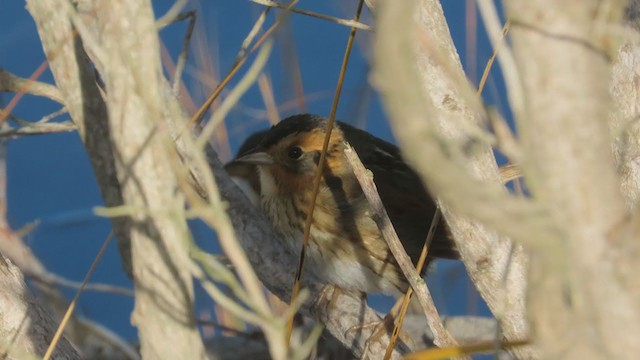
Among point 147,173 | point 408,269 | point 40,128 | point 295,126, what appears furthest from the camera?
point 295,126

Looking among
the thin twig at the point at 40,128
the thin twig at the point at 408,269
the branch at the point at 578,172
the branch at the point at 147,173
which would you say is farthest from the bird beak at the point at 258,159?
the branch at the point at 578,172

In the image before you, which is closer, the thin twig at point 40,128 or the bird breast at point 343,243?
the thin twig at point 40,128

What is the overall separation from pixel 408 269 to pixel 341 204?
44.4 inches

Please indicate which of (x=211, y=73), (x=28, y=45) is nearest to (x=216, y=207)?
(x=211, y=73)

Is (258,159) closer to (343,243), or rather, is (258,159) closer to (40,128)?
(343,243)

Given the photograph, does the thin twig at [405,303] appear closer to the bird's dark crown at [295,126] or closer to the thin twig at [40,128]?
the thin twig at [40,128]

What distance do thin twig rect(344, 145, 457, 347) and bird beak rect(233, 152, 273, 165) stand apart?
3.63 feet

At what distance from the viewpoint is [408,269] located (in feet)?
5.90

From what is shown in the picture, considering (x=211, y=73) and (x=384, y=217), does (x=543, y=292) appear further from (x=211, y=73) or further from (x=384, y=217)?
(x=211, y=73)

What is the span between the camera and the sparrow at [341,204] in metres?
2.87

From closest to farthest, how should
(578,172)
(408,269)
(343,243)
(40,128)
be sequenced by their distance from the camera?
(578,172) → (408,269) → (40,128) → (343,243)

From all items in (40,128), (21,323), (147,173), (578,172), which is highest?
(578,172)

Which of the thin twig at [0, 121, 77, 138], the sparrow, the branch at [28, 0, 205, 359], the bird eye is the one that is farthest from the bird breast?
the branch at [28, 0, 205, 359]

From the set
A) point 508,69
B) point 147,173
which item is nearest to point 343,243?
point 147,173
